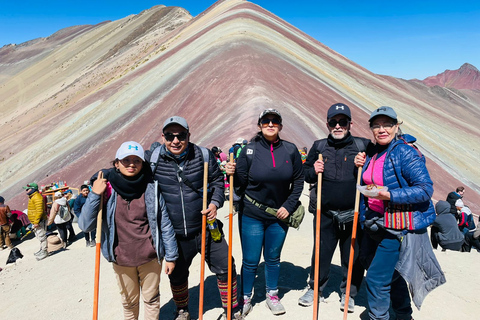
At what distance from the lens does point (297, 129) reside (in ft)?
44.3

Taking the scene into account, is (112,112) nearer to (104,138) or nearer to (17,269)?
(104,138)

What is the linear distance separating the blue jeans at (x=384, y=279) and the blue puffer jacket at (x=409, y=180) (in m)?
0.30

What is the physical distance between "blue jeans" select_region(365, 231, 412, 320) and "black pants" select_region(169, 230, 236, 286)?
1.47 metres

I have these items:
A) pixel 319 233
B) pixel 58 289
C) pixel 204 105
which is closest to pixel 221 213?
pixel 58 289

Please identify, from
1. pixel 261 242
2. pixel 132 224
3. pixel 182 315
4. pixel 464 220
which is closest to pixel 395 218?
pixel 261 242

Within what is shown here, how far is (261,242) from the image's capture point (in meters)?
3.49

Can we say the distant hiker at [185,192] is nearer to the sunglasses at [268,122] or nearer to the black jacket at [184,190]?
the black jacket at [184,190]

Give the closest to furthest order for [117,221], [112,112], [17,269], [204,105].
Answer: [117,221]
[17,269]
[204,105]
[112,112]

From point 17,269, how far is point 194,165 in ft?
20.1

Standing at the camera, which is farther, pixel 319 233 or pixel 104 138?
pixel 104 138

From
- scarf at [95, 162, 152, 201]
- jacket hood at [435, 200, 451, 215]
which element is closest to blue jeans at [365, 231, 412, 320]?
scarf at [95, 162, 152, 201]

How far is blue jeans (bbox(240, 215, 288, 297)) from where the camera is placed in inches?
136

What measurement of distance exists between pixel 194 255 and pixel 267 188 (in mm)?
1073

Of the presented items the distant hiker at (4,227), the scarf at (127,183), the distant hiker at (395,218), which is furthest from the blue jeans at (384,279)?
the distant hiker at (4,227)
